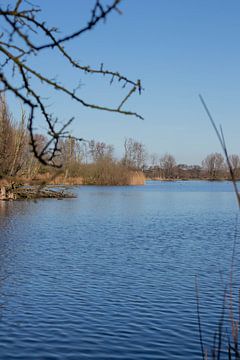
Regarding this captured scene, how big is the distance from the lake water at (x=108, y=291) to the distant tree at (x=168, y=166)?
87.1 m

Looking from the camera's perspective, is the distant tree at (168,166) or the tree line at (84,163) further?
the distant tree at (168,166)

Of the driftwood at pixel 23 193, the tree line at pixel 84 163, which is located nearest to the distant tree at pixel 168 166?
the tree line at pixel 84 163

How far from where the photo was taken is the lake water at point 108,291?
623 centimetres

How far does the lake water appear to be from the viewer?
623cm

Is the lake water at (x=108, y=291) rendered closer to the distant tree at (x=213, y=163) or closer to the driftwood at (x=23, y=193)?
the driftwood at (x=23, y=193)

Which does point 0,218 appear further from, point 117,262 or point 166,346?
point 166,346

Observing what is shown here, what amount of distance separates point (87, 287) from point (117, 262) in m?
2.46

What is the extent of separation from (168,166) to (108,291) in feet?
319

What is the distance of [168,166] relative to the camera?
105062 millimetres

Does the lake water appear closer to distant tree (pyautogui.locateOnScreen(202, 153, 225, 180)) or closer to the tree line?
the tree line

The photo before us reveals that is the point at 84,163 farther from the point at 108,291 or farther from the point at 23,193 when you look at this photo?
the point at 108,291

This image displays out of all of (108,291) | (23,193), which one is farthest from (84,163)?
(108,291)

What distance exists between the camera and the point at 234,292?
858cm

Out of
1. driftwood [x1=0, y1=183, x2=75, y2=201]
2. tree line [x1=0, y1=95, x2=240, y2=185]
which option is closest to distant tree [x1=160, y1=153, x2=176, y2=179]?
tree line [x1=0, y1=95, x2=240, y2=185]
